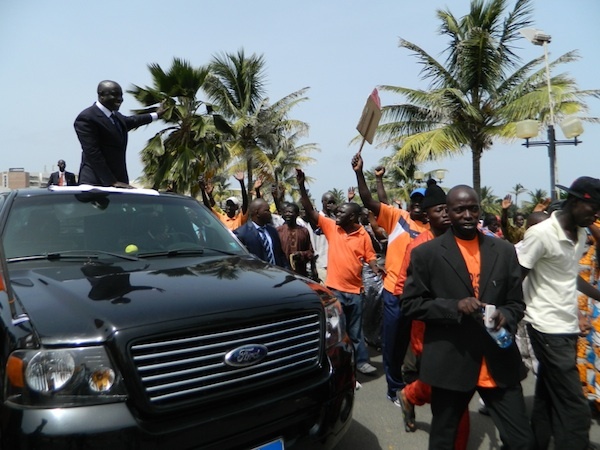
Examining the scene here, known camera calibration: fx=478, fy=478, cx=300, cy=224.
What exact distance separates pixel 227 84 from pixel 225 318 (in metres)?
25.7

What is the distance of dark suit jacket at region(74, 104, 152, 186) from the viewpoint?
500 centimetres

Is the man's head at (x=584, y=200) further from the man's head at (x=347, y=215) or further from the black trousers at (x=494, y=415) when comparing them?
the man's head at (x=347, y=215)

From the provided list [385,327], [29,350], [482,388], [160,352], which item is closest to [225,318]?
[160,352]

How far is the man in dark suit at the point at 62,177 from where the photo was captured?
315 inches

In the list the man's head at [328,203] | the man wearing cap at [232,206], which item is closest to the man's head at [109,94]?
the man wearing cap at [232,206]

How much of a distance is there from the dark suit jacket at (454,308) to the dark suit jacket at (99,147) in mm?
3595

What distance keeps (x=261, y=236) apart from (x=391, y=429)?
283cm

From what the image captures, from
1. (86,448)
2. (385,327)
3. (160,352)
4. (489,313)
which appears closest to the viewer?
(86,448)

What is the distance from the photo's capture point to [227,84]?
26391 mm

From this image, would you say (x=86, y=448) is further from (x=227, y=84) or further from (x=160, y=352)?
(x=227, y=84)

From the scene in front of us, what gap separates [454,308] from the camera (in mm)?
2637

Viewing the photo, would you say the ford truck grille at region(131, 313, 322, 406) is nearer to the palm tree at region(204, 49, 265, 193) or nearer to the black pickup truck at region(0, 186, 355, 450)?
the black pickup truck at region(0, 186, 355, 450)

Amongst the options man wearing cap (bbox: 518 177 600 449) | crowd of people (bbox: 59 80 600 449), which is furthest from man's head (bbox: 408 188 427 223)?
man wearing cap (bbox: 518 177 600 449)

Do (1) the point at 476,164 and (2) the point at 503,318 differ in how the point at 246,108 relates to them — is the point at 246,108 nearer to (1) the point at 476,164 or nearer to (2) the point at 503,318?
(1) the point at 476,164
